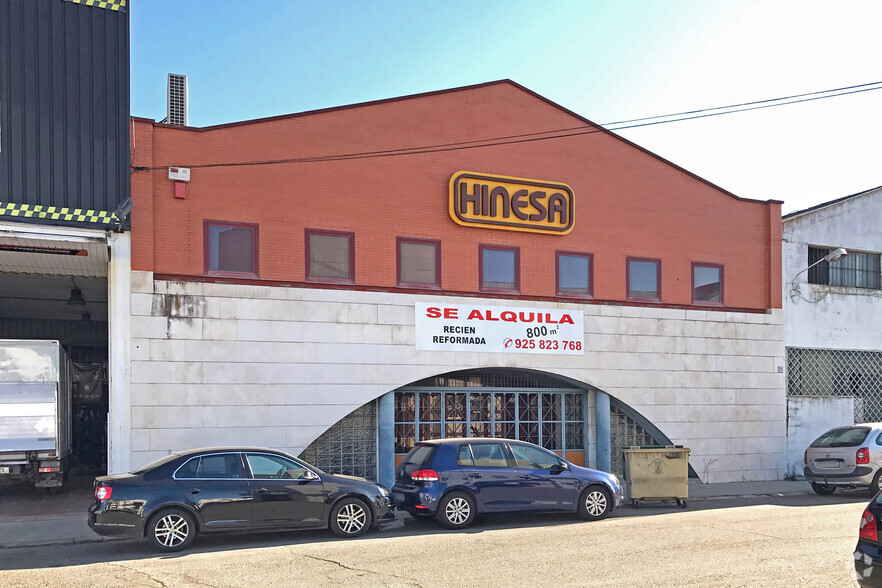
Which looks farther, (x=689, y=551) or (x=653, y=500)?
(x=653, y=500)

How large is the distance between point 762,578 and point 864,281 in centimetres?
1657

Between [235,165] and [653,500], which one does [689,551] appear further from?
[235,165]

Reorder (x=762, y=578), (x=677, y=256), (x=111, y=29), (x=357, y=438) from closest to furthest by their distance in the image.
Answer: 1. (x=762, y=578)
2. (x=111, y=29)
3. (x=357, y=438)
4. (x=677, y=256)

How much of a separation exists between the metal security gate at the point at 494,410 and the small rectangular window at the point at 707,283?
12.5 ft

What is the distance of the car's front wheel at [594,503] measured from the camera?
45.6 feet

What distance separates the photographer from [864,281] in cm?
2314

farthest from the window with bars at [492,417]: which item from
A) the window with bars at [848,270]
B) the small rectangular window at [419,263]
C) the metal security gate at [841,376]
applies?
the window with bars at [848,270]

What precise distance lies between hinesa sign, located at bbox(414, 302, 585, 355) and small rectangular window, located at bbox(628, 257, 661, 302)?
67.6 inches

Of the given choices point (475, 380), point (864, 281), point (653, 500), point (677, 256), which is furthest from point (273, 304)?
point (864, 281)

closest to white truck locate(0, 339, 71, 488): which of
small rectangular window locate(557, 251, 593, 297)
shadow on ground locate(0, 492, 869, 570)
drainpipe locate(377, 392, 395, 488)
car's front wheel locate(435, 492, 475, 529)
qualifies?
shadow on ground locate(0, 492, 869, 570)

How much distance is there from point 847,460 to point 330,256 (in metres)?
11.3

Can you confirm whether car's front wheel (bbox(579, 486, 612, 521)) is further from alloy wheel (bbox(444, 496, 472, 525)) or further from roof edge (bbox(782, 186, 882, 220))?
roof edge (bbox(782, 186, 882, 220))

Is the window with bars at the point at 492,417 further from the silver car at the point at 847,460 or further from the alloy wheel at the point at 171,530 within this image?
the alloy wheel at the point at 171,530

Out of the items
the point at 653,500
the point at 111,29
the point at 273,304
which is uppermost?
the point at 111,29
